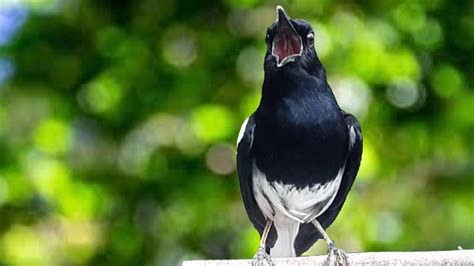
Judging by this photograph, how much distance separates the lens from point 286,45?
7.16ft

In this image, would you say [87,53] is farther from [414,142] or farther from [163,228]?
[414,142]

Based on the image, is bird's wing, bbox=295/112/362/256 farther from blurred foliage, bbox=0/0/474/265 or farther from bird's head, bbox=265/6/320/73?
blurred foliage, bbox=0/0/474/265

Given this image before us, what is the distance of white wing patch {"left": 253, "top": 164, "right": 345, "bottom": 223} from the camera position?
7.94 feet

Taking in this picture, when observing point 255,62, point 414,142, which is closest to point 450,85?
point 414,142

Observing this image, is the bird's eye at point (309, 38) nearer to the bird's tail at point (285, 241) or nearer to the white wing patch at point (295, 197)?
the white wing patch at point (295, 197)

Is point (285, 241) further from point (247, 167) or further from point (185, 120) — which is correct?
point (185, 120)

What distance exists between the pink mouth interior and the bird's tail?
51cm

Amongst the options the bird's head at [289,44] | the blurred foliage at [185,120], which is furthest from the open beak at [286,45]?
the blurred foliage at [185,120]

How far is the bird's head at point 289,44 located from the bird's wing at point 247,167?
0.24 meters

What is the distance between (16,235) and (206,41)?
1173 millimetres

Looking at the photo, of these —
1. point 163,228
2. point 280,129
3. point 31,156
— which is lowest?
point 280,129

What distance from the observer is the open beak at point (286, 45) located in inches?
83.4

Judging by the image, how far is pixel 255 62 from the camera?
4223mm

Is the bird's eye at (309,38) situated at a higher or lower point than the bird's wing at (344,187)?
higher
